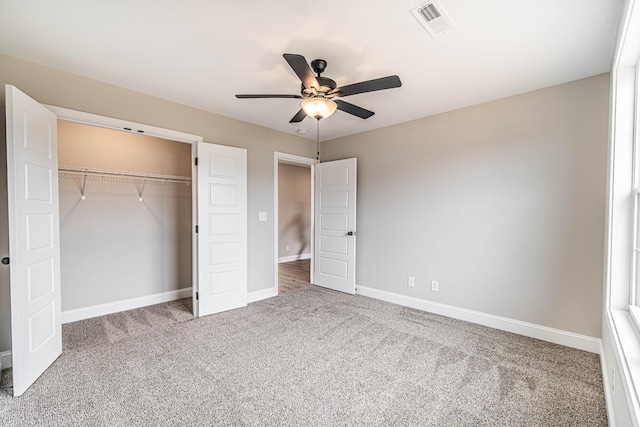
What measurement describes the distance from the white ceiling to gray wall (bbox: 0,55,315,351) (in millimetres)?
129

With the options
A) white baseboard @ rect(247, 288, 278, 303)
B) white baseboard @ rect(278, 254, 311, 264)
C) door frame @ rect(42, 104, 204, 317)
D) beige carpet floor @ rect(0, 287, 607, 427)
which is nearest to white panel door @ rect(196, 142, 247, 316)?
door frame @ rect(42, 104, 204, 317)

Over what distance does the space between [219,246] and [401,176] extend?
8.63ft

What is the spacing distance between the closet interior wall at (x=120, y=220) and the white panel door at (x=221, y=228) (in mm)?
982

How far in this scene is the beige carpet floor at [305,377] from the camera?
1.78 m

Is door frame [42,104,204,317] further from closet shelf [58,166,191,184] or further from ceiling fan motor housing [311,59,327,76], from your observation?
ceiling fan motor housing [311,59,327,76]

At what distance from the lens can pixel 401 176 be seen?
154 inches

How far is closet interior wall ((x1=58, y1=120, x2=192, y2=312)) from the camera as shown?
10.8 ft

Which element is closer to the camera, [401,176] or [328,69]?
[328,69]

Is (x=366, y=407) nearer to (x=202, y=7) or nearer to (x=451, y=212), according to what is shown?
(x=451, y=212)

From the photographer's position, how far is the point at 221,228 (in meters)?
3.59

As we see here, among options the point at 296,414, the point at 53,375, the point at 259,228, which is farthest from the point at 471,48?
the point at 53,375

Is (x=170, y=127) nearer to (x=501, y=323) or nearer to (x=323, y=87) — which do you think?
(x=323, y=87)

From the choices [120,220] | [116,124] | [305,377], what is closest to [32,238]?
[116,124]

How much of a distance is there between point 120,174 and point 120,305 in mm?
1685
